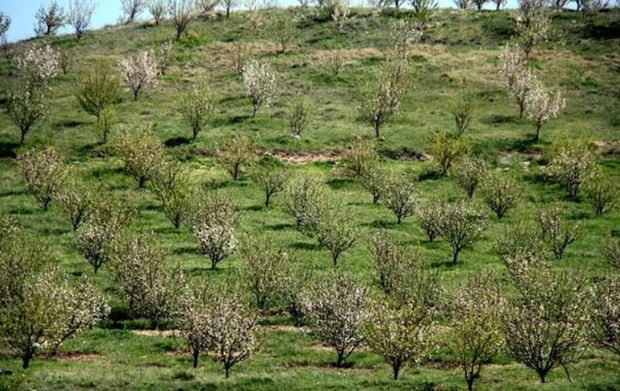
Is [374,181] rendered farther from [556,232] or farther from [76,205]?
[76,205]

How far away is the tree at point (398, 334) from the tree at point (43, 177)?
119ft

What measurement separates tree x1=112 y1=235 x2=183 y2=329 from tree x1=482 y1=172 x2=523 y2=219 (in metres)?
31.6

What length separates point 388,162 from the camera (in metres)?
72.0

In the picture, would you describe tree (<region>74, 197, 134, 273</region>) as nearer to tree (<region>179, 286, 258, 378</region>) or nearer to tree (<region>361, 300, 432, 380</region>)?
tree (<region>179, 286, 258, 378</region>)

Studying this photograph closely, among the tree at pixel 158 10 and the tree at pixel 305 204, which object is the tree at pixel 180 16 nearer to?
the tree at pixel 158 10

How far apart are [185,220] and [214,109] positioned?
32.3 metres

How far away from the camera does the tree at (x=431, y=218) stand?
168 feet

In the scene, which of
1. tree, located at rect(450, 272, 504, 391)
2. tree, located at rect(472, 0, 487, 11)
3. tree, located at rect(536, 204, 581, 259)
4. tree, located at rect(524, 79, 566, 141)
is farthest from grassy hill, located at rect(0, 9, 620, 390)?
tree, located at rect(472, 0, 487, 11)

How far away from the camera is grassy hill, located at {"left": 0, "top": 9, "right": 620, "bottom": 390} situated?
33.2m

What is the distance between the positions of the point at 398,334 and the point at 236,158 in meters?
37.8

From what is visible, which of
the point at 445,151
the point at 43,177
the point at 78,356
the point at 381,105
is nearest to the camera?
the point at 78,356

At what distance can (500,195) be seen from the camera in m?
58.0

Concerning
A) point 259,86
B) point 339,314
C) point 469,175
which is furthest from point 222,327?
point 259,86

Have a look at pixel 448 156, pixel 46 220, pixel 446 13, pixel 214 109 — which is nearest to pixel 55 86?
pixel 214 109
